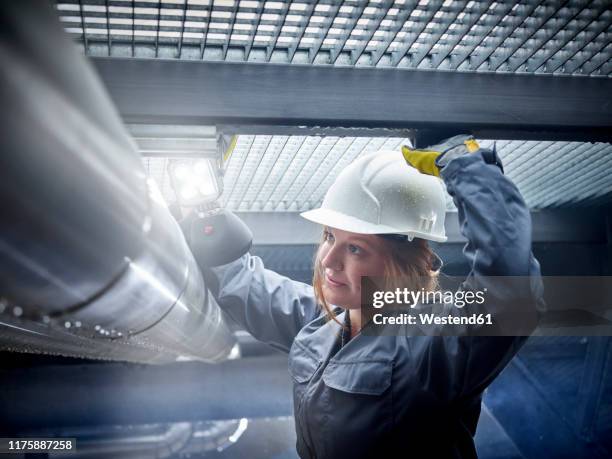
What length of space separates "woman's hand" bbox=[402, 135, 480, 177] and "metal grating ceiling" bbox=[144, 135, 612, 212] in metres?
0.31

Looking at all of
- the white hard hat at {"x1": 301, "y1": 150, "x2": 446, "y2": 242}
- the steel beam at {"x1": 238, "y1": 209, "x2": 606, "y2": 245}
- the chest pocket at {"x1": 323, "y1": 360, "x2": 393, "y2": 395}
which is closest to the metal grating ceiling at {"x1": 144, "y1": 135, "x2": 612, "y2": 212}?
the steel beam at {"x1": 238, "y1": 209, "x2": 606, "y2": 245}

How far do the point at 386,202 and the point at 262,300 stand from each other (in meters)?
0.51

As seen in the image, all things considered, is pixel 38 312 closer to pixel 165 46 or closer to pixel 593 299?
pixel 165 46

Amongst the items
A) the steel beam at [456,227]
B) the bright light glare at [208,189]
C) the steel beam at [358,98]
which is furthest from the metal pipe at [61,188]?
the steel beam at [456,227]

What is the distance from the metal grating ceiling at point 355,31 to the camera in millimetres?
839

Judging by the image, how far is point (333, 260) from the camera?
1191 millimetres

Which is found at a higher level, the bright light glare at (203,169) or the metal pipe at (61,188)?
the bright light glare at (203,169)

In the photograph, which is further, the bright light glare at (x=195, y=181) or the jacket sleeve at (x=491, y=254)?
the bright light glare at (x=195, y=181)

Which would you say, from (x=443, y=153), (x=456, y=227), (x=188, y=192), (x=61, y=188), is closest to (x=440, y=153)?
(x=443, y=153)

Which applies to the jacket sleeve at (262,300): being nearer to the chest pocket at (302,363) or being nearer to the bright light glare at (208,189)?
the chest pocket at (302,363)

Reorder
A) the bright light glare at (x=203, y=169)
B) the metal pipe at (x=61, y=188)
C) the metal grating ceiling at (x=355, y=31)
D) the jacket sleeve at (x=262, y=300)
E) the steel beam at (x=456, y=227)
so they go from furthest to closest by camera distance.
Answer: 1. the steel beam at (x=456, y=227)
2. the jacket sleeve at (x=262, y=300)
3. the bright light glare at (x=203, y=169)
4. the metal grating ceiling at (x=355, y=31)
5. the metal pipe at (x=61, y=188)

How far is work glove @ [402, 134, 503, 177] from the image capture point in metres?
0.95

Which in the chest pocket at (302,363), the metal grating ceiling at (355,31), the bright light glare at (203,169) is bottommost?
the chest pocket at (302,363)

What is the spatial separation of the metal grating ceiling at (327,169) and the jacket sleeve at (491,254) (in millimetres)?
447
